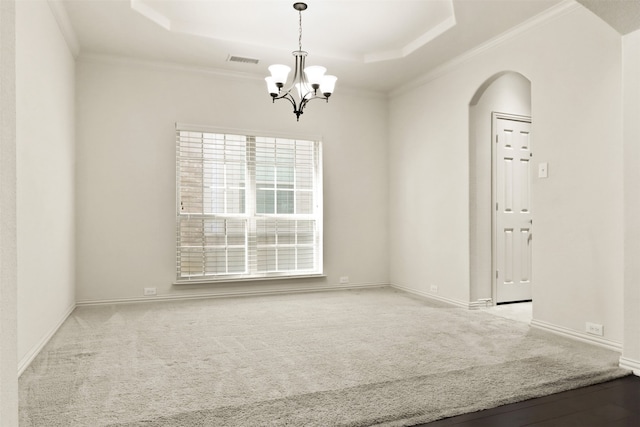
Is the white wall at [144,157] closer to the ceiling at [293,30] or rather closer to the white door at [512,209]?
the ceiling at [293,30]

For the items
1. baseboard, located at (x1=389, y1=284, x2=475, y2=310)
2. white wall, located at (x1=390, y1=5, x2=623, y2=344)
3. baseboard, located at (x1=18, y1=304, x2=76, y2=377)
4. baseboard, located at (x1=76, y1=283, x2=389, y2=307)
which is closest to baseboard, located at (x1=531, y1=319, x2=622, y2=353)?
white wall, located at (x1=390, y1=5, x2=623, y2=344)

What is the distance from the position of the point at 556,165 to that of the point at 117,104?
4645 mm

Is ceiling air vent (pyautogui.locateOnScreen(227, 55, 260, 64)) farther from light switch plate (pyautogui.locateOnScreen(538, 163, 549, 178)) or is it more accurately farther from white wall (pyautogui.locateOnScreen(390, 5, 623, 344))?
light switch plate (pyautogui.locateOnScreen(538, 163, 549, 178))

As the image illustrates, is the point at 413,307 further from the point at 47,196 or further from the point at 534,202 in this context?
the point at 47,196

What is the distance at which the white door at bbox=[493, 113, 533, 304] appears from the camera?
4957 millimetres

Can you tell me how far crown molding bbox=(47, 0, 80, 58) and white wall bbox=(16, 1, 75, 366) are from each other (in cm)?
6

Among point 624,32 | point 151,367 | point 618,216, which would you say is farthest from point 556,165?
point 151,367

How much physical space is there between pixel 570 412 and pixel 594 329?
140 cm

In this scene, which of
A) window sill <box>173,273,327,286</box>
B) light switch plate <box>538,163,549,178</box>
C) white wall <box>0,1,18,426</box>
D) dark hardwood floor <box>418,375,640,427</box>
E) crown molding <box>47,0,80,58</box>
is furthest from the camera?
window sill <box>173,273,327,286</box>

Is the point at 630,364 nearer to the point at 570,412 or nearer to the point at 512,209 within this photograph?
the point at 570,412

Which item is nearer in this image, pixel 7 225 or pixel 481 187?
pixel 7 225

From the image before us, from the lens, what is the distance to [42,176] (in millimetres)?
3281

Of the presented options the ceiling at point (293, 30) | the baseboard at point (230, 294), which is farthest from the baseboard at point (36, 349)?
the ceiling at point (293, 30)

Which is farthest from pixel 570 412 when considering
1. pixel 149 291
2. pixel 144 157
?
pixel 144 157
